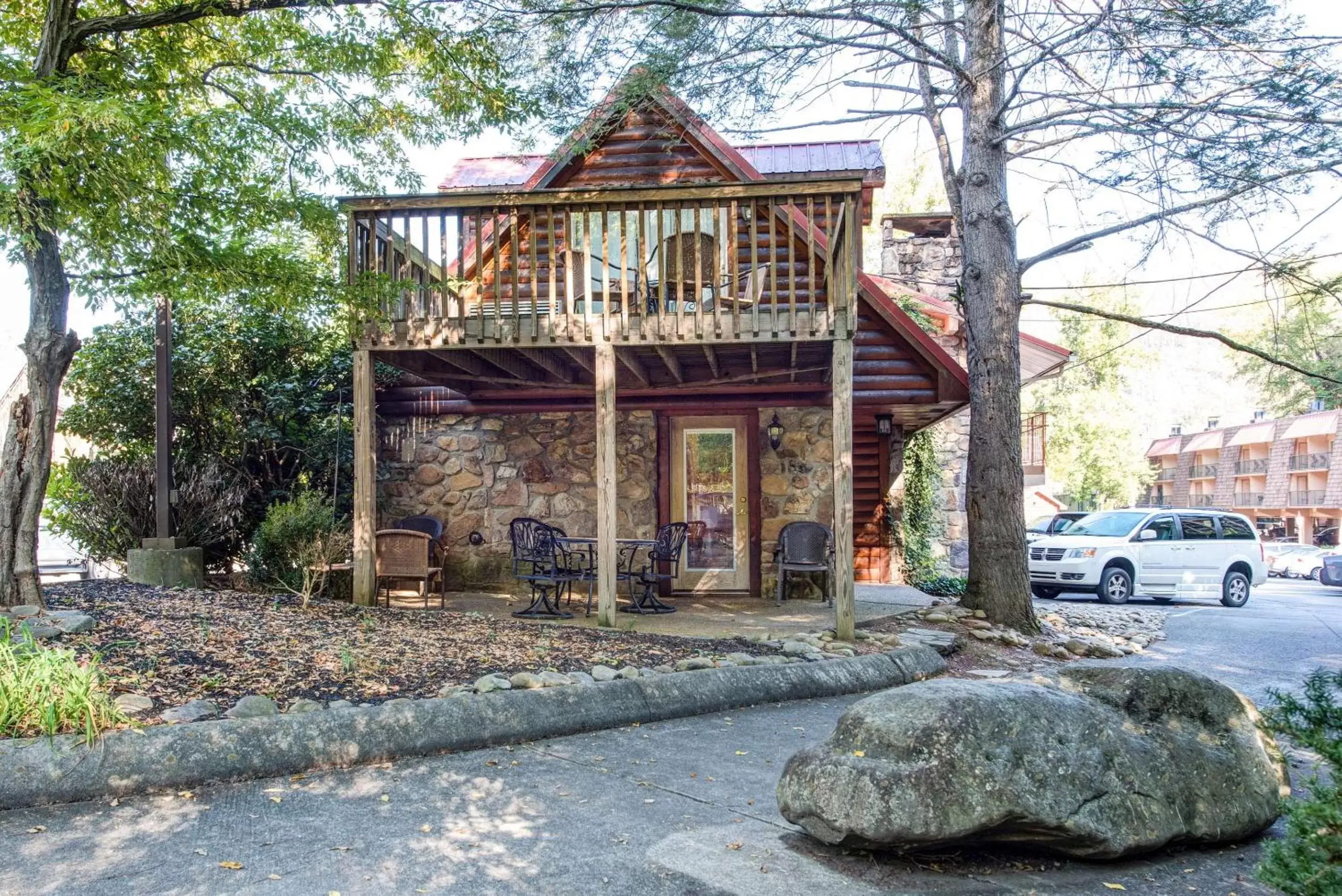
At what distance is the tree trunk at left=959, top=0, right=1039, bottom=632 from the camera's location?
9.33 meters

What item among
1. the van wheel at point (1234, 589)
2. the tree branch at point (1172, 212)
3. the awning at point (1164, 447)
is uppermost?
the tree branch at point (1172, 212)

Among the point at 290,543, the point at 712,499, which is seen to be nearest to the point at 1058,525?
the point at 712,499

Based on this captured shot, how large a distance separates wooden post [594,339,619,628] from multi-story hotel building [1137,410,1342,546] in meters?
35.9

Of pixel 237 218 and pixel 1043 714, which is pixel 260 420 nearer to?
pixel 237 218

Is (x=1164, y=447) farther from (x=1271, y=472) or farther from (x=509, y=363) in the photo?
(x=509, y=363)

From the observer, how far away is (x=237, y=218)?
6.36m

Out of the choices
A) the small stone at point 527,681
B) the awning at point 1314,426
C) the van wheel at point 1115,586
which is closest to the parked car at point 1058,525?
the van wheel at point 1115,586

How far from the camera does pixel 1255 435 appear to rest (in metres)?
41.4

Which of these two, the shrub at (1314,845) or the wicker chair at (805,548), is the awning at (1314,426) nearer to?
the wicker chair at (805,548)

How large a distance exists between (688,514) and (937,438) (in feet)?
21.2

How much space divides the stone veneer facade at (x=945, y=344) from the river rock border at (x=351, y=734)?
9060 mm

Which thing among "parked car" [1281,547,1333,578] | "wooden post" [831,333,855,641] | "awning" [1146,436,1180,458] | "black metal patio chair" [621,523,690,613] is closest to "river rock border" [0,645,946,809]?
"wooden post" [831,333,855,641]

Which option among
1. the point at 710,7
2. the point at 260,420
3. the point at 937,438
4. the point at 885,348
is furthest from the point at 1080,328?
the point at 260,420

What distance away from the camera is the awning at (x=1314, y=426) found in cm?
3472
